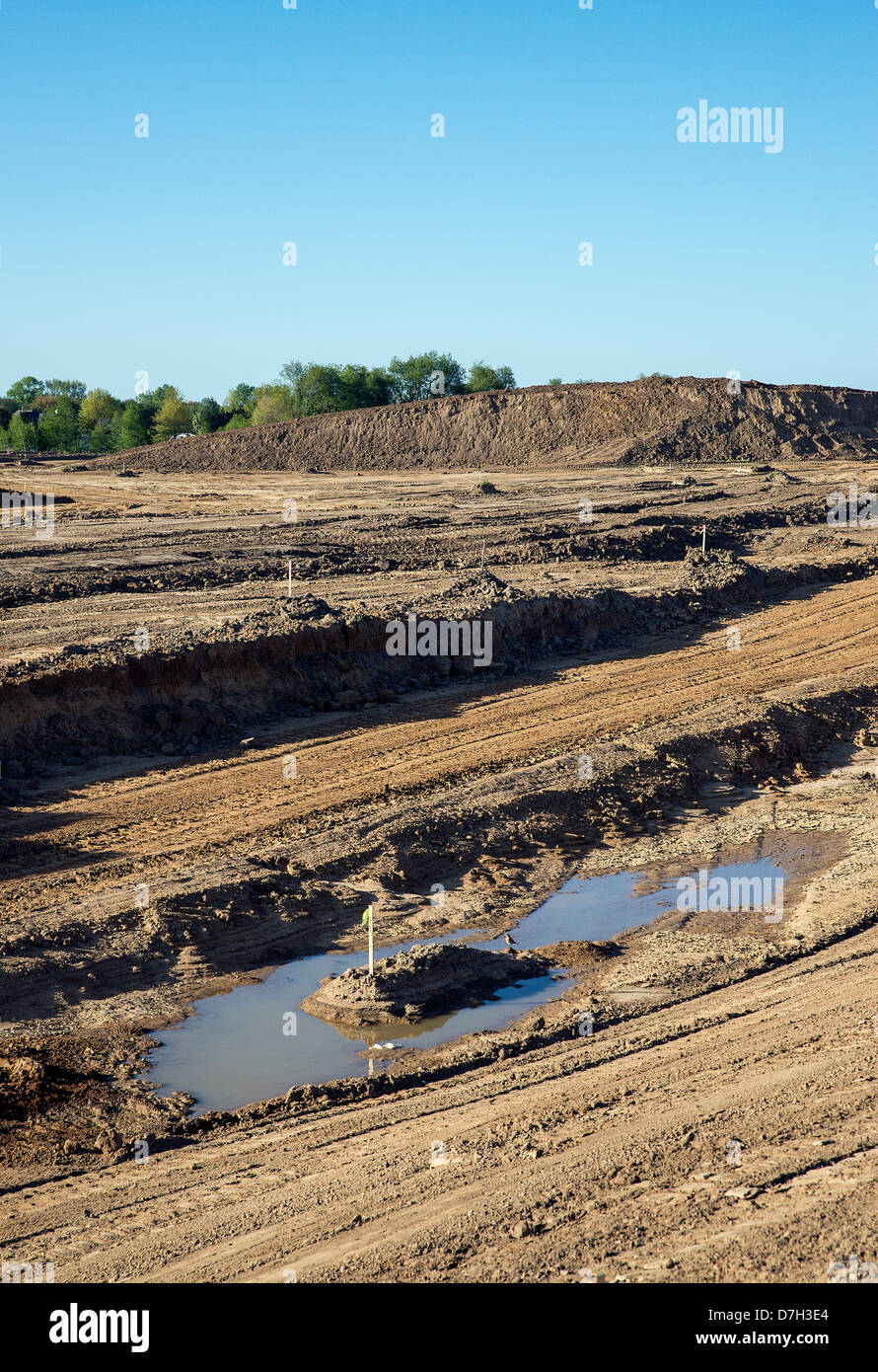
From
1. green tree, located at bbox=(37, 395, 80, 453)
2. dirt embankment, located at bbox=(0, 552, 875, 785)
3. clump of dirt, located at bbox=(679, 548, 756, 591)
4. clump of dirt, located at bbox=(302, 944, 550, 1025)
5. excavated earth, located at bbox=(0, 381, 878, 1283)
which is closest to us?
excavated earth, located at bbox=(0, 381, 878, 1283)

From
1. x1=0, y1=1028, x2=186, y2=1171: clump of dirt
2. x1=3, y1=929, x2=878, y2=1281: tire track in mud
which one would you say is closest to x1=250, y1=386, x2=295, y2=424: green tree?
x1=0, y1=1028, x2=186, y2=1171: clump of dirt

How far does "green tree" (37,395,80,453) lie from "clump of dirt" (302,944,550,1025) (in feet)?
273

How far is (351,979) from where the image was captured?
1087 centimetres

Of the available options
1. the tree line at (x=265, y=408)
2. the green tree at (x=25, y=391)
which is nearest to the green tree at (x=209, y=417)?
the tree line at (x=265, y=408)

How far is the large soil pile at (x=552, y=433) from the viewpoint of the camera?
219 ft

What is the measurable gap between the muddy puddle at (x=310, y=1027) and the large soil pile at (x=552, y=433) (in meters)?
54.3

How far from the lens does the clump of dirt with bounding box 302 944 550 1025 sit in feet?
34.8

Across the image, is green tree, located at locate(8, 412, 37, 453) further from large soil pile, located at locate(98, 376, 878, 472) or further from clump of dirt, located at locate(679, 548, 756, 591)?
clump of dirt, located at locate(679, 548, 756, 591)

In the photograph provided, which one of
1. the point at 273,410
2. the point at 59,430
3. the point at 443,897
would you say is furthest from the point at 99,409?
the point at 443,897

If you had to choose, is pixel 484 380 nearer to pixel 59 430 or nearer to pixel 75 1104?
pixel 59 430

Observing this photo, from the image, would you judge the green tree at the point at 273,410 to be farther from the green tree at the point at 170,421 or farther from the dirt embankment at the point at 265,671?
the dirt embankment at the point at 265,671
